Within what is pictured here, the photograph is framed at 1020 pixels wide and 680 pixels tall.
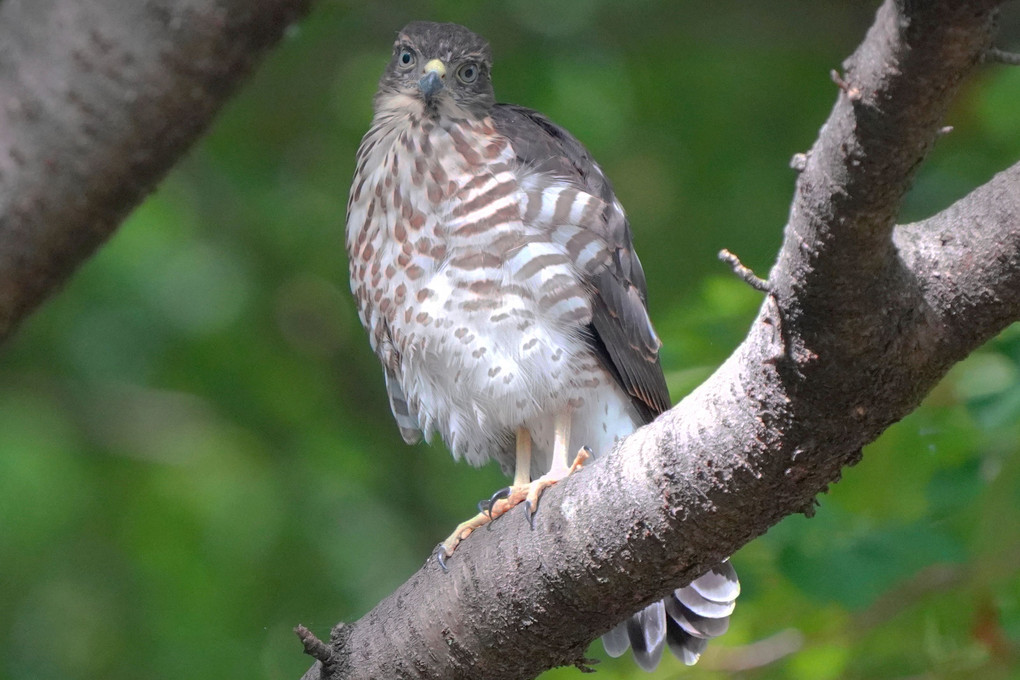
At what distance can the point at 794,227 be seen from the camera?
1.62 m

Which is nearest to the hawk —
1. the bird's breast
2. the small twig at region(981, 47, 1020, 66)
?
the bird's breast

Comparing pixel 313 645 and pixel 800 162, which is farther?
pixel 313 645

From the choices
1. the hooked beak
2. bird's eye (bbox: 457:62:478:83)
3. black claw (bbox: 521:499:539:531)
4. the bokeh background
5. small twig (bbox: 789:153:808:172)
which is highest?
small twig (bbox: 789:153:808:172)

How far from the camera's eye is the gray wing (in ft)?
10.7

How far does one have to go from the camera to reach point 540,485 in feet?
9.12

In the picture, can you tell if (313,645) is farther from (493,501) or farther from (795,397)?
(795,397)

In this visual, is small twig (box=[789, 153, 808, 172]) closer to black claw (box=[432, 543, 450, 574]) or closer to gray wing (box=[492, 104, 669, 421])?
black claw (box=[432, 543, 450, 574])

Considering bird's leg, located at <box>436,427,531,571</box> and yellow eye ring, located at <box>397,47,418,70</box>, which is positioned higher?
yellow eye ring, located at <box>397,47,418,70</box>

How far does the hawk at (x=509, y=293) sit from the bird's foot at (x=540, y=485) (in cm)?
2

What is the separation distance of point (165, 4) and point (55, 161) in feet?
1.58

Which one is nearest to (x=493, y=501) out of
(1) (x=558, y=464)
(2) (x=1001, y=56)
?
(1) (x=558, y=464)

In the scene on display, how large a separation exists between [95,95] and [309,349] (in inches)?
113

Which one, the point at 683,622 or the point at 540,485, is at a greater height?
the point at 540,485

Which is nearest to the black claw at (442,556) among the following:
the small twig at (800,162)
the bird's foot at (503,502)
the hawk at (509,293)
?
the bird's foot at (503,502)
